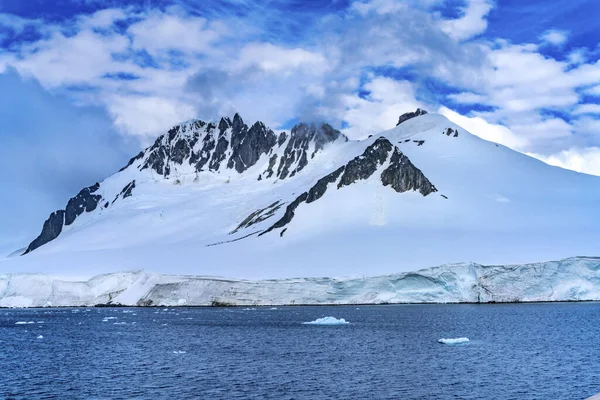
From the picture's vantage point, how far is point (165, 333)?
223ft

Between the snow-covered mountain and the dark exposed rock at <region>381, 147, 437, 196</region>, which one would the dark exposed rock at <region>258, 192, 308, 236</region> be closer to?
the snow-covered mountain

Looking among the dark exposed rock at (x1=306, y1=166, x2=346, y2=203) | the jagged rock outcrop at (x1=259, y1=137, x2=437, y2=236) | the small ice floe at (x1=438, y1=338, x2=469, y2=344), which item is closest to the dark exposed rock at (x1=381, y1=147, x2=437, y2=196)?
the jagged rock outcrop at (x1=259, y1=137, x2=437, y2=236)

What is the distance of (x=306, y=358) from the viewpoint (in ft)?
166

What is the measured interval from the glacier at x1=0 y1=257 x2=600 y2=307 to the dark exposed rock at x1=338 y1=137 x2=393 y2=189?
50.1 metres

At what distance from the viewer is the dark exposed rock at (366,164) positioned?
487 ft

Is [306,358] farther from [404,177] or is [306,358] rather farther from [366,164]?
[366,164]

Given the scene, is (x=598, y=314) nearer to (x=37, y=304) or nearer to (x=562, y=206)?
(x=562, y=206)

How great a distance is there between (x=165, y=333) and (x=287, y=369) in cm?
2560

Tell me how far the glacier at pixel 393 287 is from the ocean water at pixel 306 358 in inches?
524

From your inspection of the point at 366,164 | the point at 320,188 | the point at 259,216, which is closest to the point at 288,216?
the point at 320,188

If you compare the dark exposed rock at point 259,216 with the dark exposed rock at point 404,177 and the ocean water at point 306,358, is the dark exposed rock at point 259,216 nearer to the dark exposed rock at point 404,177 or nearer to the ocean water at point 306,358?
the dark exposed rock at point 404,177

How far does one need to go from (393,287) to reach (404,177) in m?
47.6

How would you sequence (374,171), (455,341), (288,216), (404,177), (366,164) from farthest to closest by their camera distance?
(366,164), (374,171), (288,216), (404,177), (455,341)

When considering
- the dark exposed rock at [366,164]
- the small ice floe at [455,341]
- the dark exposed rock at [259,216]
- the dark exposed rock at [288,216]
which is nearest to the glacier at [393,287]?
the dark exposed rock at [288,216]
